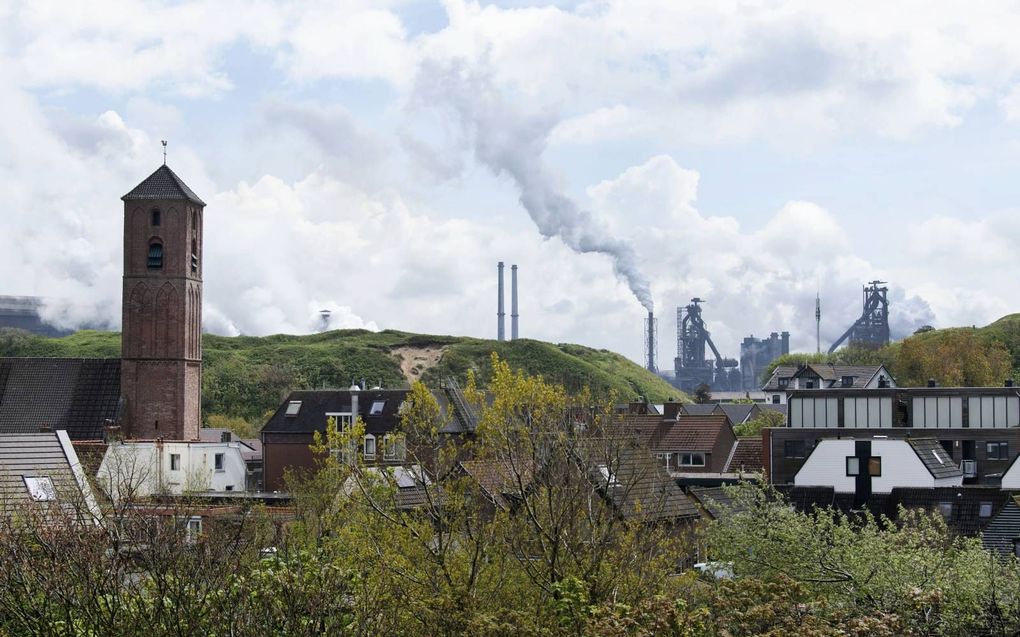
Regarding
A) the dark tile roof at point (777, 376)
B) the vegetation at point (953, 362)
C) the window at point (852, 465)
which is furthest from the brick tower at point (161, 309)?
the dark tile roof at point (777, 376)

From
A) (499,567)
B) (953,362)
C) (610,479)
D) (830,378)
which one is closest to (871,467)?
(610,479)

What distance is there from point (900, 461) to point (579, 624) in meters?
38.8

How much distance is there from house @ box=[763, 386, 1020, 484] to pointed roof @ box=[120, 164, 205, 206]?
31973 mm

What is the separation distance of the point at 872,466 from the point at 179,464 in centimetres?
2787

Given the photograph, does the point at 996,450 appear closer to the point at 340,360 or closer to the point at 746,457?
the point at 746,457

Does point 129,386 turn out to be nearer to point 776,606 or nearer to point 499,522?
point 499,522

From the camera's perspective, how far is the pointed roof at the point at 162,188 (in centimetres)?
7294

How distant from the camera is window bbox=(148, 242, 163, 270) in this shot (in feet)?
239

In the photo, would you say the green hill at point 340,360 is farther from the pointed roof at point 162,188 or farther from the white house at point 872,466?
the white house at point 872,466

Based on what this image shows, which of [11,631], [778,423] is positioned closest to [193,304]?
[778,423]

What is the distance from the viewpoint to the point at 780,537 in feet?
92.4

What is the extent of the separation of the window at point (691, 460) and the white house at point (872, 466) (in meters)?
15.3

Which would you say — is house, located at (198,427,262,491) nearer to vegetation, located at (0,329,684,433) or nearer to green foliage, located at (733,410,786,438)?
vegetation, located at (0,329,684,433)

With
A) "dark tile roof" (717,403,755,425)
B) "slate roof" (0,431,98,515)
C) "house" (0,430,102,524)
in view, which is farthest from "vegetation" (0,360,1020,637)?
"dark tile roof" (717,403,755,425)
